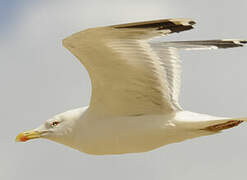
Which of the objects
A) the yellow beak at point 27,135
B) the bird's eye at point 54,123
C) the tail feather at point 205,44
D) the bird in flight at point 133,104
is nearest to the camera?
the bird in flight at point 133,104

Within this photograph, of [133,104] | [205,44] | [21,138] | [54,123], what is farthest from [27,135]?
[205,44]

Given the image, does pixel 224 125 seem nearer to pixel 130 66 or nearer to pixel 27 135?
pixel 130 66

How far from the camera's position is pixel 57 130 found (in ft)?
31.5

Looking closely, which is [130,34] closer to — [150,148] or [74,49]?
[74,49]

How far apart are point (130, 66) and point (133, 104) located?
664 millimetres

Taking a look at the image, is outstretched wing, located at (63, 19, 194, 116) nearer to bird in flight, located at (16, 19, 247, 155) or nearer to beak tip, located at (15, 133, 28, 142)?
bird in flight, located at (16, 19, 247, 155)

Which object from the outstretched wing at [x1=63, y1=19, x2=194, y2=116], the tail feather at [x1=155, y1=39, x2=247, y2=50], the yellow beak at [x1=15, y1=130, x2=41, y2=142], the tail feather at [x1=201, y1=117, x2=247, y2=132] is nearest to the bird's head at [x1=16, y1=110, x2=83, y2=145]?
the yellow beak at [x1=15, y1=130, x2=41, y2=142]

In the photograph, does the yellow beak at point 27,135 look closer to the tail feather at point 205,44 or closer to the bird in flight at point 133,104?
the bird in flight at point 133,104

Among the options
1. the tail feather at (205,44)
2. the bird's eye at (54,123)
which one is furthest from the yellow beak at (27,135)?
the tail feather at (205,44)

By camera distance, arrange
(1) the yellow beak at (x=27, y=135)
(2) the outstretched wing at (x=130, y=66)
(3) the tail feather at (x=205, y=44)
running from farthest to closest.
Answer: (1) the yellow beak at (x=27, y=135)
(3) the tail feather at (x=205, y=44)
(2) the outstretched wing at (x=130, y=66)

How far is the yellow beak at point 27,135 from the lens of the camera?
9.91m

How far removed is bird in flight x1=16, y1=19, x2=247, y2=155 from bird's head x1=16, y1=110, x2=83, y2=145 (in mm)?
14

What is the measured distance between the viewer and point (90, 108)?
9.27 meters

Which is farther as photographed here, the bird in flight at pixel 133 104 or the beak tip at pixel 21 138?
the beak tip at pixel 21 138
